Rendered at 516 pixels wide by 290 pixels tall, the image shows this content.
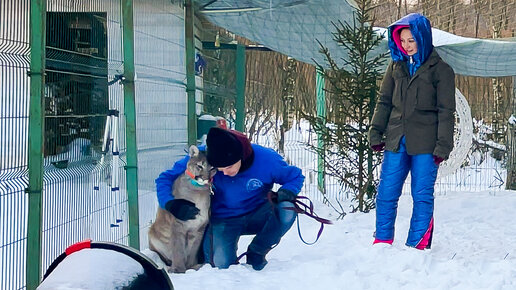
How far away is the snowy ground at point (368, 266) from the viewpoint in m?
4.90

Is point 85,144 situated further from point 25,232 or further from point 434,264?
point 434,264

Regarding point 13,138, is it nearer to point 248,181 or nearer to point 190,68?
point 248,181

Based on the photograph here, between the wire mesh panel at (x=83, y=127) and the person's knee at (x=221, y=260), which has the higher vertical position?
the wire mesh panel at (x=83, y=127)

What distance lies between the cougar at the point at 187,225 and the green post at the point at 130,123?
56 cm

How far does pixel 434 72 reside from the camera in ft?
19.8

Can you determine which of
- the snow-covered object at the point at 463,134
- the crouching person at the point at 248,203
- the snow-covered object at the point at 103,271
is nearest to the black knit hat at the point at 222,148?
the crouching person at the point at 248,203

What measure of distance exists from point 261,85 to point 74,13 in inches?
587

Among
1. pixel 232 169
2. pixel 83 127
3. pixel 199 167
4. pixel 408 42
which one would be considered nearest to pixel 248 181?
pixel 232 169

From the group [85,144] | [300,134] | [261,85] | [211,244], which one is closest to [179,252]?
[211,244]

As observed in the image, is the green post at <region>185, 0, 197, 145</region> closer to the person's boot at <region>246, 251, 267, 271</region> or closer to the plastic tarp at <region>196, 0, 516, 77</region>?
the plastic tarp at <region>196, 0, 516, 77</region>

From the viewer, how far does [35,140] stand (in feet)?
13.6

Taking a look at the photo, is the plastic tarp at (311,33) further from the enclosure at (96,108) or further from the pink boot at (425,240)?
the pink boot at (425,240)

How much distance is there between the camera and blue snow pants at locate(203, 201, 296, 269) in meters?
5.50

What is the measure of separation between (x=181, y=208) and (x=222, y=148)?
1.64 ft
